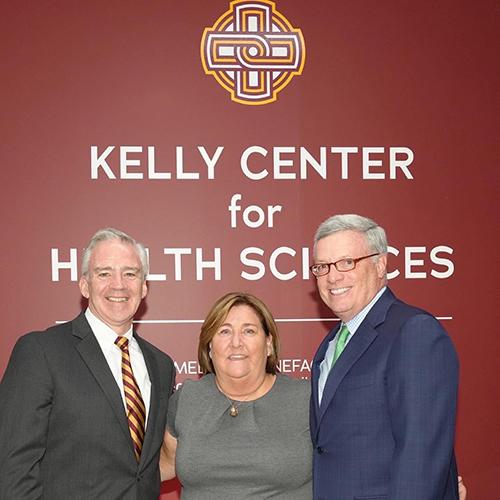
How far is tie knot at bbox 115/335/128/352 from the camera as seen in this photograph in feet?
8.69

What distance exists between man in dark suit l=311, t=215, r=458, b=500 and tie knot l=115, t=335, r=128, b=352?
654 mm

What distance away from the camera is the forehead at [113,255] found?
2664 millimetres

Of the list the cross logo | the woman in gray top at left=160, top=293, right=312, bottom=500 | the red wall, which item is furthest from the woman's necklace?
the cross logo

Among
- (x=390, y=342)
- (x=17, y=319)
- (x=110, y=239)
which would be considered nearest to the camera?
(x=390, y=342)

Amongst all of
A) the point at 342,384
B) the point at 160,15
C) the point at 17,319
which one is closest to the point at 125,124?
the point at 160,15

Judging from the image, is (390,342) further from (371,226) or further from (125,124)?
(125,124)

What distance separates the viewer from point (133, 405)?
2555mm

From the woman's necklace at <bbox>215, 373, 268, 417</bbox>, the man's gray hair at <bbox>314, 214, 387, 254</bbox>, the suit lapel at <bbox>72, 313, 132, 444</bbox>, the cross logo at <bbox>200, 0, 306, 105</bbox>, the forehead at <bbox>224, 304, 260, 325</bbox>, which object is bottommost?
the woman's necklace at <bbox>215, 373, 268, 417</bbox>

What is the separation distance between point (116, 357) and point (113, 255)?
351 millimetres

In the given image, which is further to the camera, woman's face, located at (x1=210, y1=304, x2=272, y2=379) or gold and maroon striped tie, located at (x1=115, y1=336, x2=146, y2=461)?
woman's face, located at (x1=210, y1=304, x2=272, y2=379)

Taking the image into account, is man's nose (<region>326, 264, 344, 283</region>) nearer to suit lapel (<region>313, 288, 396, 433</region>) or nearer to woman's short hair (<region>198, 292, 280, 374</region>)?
suit lapel (<region>313, 288, 396, 433</region>)

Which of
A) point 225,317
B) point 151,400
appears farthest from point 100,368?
point 225,317

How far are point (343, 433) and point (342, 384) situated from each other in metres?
0.14

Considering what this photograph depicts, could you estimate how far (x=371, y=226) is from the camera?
8.00 ft
